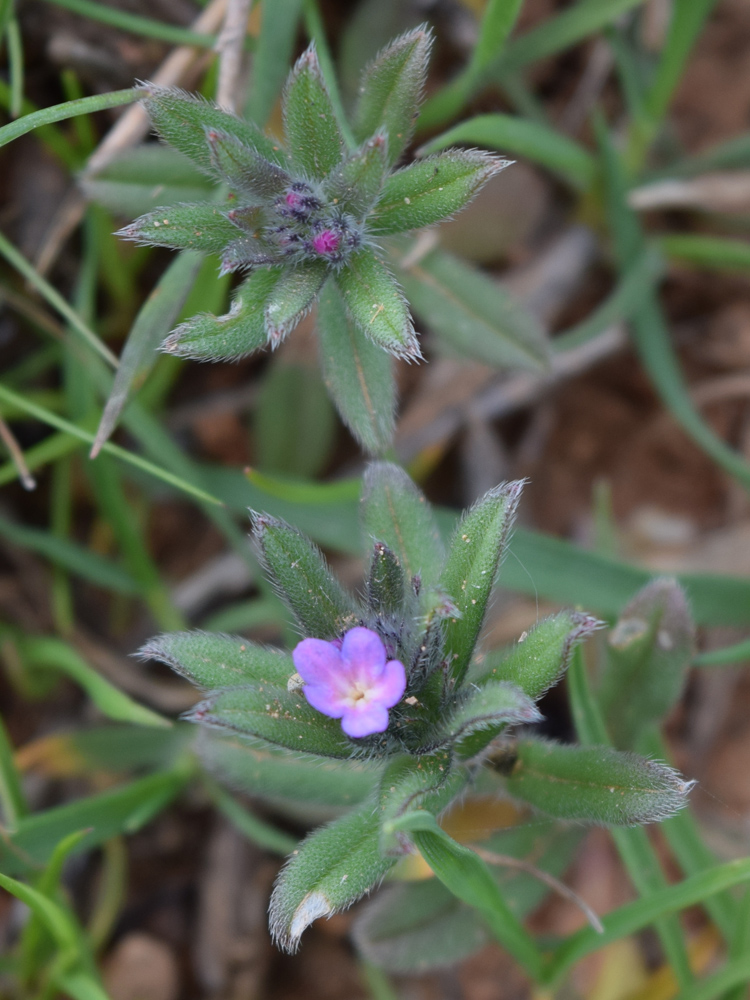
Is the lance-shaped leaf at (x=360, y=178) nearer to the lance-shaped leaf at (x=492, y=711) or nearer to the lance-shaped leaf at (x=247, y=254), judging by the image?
the lance-shaped leaf at (x=247, y=254)

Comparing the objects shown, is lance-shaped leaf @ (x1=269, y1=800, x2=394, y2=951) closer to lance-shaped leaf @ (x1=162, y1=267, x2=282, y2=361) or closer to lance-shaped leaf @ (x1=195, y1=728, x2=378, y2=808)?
lance-shaped leaf @ (x1=195, y1=728, x2=378, y2=808)

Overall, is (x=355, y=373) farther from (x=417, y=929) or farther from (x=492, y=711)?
(x=417, y=929)

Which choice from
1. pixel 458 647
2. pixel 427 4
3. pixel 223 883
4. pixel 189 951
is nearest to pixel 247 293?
pixel 458 647

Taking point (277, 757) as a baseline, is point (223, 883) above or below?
below

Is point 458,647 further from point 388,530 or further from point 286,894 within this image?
point 286,894

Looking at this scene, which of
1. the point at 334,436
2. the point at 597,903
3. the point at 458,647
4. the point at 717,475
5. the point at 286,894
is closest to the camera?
the point at 286,894

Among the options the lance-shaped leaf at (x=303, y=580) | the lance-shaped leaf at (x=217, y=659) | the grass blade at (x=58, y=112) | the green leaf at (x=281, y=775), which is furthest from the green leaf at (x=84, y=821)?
the grass blade at (x=58, y=112)

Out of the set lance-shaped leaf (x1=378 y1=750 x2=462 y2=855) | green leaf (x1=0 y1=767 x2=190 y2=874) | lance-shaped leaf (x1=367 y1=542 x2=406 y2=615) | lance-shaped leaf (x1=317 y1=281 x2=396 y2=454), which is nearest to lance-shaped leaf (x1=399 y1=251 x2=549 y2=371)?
lance-shaped leaf (x1=317 y1=281 x2=396 y2=454)
